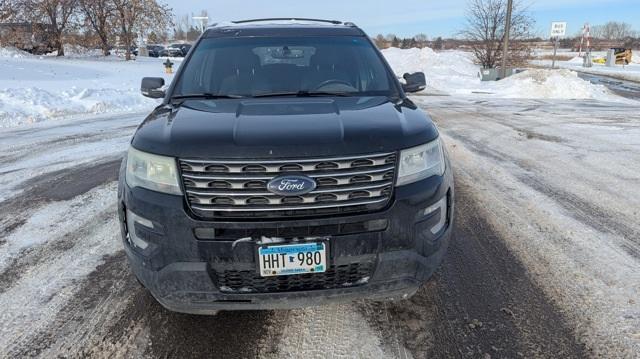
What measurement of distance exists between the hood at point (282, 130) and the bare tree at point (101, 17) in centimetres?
3125

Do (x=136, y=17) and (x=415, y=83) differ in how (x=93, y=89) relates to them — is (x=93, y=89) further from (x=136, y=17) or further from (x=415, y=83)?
(x=136, y=17)

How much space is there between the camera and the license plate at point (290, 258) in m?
2.14

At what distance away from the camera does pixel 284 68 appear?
3561mm

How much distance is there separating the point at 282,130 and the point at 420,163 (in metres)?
0.75

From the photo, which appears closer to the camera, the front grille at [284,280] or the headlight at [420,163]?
the front grille at [284,280]

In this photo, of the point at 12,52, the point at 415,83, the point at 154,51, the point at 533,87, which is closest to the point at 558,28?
the point at 533,87

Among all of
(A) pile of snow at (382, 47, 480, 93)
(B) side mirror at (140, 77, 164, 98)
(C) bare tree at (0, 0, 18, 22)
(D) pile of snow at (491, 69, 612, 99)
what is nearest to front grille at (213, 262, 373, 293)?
(B) side mirror at (140, 77, 164, 98)

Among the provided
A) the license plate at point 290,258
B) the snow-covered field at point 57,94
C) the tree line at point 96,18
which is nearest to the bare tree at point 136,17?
the tree line at point 96,18

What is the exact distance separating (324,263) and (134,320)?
127cm

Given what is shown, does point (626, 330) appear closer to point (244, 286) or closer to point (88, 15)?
point (244, 286)

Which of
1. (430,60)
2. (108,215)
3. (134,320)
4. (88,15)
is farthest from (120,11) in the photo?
(134,320)

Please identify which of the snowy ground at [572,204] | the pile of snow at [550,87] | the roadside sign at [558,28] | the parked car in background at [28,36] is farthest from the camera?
the parked car in background at [28,36]

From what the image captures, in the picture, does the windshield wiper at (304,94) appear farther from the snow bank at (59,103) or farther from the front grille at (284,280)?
the snow bank at (59,103)

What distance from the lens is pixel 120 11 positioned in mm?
30172
